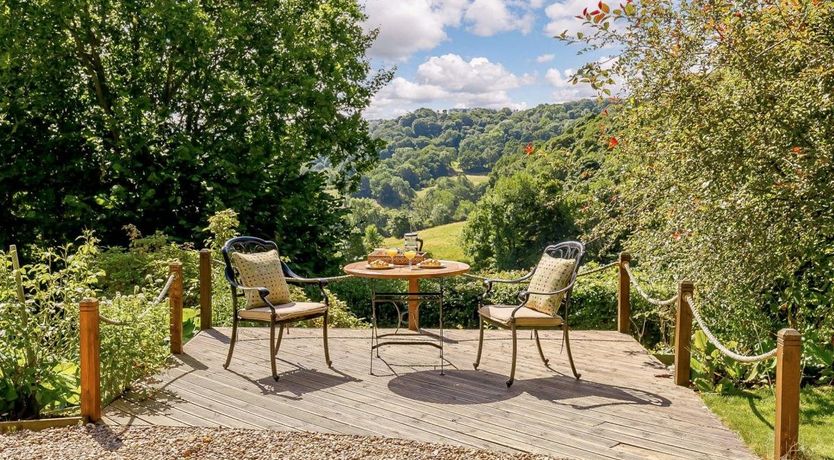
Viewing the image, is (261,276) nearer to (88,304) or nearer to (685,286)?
(88,304)

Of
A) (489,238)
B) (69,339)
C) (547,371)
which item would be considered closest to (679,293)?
(547,371)

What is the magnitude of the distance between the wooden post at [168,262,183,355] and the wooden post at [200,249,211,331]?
67 centimetres

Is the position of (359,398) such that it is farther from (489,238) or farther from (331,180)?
(489,238)

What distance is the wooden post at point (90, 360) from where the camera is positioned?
3.77 m

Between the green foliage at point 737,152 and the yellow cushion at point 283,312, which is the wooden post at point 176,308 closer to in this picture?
the yellow cushion at point 283,312

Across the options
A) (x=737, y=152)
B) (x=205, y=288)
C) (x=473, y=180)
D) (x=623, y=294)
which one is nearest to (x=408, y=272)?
(x=205, y=288)

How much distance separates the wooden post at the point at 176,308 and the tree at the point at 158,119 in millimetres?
4573

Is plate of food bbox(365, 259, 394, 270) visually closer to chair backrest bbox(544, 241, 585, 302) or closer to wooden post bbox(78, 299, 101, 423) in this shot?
chair backrest bbox(544, 241, 585, 302)

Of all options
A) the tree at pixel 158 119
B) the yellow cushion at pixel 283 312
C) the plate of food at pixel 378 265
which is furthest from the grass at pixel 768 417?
the tree at pixel 158 119

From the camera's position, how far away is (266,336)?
6.27 metres

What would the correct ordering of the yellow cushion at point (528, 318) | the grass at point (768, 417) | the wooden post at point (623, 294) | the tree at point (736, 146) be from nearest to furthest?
the grass at point (768, 417)
the tree at point (736, 146)
the yellow cushion at point (528, 318)
the wooden post at point (623, 294)

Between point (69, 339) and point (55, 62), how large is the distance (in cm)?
801

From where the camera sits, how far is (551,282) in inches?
190

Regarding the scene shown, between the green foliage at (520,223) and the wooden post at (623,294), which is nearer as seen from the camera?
the wooden post at (623,294)
